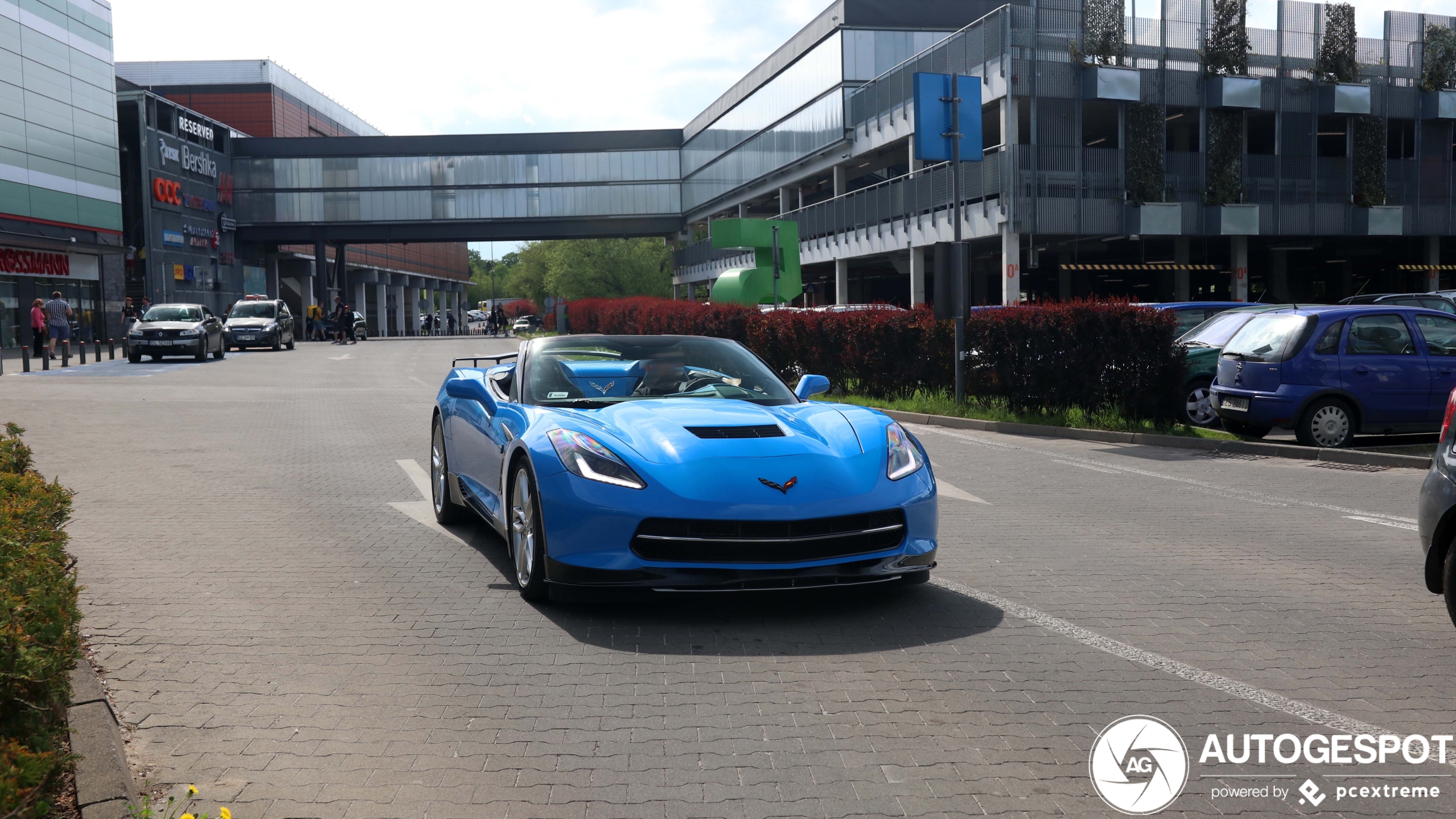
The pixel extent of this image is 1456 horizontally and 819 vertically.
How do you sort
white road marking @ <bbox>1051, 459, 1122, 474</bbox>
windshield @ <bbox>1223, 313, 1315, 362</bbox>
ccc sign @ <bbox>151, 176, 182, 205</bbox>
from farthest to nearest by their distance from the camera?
ccc sign @ <bbox>151, 176, 182, 205</bbox> → windshield @ <bbox>1223, 313, 1315, 362</bbox> → white road marking @ <bbox>1051, 459, 1122, 474</bbox>

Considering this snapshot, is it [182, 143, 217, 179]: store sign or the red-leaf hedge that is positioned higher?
[182, 143, 217, 179]: store sign

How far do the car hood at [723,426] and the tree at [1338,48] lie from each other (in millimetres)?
34963

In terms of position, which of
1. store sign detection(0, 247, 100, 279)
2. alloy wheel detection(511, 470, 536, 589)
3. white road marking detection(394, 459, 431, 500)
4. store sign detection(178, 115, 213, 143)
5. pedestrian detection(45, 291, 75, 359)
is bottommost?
white road marking detection(394, 459, 431, 500)

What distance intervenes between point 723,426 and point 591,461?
64 cm

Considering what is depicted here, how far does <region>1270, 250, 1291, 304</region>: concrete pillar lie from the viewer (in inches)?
1655

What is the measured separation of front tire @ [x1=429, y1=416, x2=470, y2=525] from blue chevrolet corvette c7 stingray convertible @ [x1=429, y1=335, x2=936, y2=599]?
157 centimetres

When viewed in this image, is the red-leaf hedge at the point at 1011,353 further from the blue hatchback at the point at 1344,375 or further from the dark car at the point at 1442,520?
the dark car at the point at 1442,520

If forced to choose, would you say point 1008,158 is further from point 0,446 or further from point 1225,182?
point 0,446

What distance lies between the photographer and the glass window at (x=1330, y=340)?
13.0m

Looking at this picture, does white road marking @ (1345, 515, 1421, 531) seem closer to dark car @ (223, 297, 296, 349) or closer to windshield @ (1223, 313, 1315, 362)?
windshield @ (1223, 313, 1315, 362)

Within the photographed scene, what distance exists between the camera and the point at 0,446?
24.8 ft

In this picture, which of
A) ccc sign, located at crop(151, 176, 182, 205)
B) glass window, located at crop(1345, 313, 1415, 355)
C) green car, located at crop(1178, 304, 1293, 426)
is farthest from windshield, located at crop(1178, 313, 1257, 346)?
ccc sign, located at crop(151, 176, 182, 205)

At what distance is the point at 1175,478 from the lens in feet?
36.7

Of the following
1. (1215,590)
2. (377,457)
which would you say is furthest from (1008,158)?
(1215,590)
